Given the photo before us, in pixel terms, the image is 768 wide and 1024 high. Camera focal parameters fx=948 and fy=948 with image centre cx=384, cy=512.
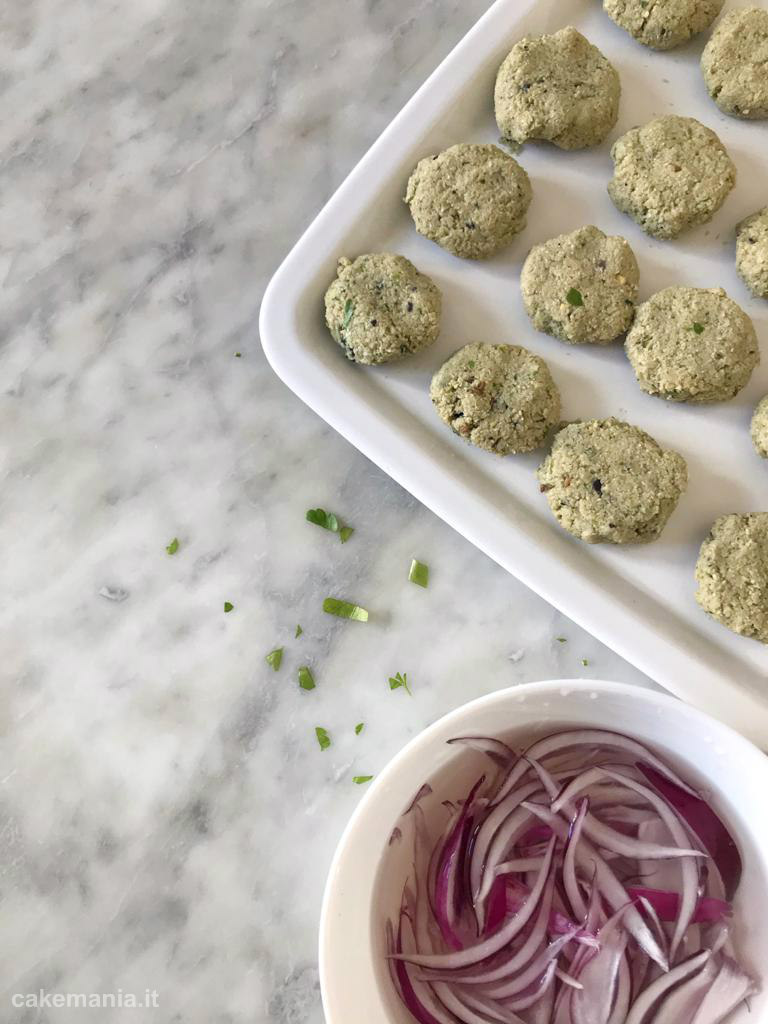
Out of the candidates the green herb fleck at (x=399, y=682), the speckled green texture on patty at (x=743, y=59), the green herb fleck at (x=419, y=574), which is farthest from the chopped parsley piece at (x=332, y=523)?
the speckled green texture on patty at (x=743, y=59)

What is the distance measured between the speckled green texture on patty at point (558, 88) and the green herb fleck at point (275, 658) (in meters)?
0.88

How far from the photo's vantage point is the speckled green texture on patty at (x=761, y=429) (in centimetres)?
136

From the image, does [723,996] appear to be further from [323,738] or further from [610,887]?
[323,738]

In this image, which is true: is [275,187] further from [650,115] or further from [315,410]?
[650,115]

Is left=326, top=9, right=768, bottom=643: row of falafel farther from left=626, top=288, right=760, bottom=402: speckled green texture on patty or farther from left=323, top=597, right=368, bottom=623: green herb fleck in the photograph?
left=323, top=597, right=368, bottom=623: green herb fleck

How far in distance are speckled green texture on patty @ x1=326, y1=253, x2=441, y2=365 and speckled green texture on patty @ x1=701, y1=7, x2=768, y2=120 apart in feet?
1.76

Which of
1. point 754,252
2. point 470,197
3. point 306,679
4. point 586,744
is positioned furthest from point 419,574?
point 754,252

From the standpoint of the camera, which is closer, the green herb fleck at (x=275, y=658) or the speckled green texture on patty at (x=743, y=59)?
the speckled green texture on patty at (x=743, y=59)

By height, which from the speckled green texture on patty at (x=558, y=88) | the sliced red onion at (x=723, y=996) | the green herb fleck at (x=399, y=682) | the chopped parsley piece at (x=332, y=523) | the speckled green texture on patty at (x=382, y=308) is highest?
the speckled green texture on patty at (x=558, y=88)

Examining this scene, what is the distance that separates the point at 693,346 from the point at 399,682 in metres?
0.68

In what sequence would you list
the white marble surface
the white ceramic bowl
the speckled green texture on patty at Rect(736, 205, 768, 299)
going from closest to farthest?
1. the white ceramic bowl
2. the speckled green texture on patty at Rect(736, 205, 768, 299)
3. the white marble surface

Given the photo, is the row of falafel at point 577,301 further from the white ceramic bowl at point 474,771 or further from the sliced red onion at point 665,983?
the sliced red onion at point 665,983

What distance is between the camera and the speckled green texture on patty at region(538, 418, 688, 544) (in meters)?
1.35

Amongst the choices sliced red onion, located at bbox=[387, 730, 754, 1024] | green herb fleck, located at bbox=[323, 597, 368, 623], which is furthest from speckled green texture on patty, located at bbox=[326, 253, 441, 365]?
sliced red onion, located at bbox=[387, 730, 754, 1024]
